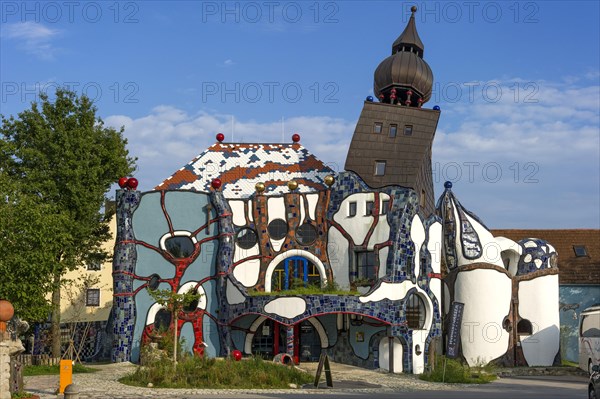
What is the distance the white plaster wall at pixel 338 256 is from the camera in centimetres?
3091

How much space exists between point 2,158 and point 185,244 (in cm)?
802

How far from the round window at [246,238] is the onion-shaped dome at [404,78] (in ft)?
31.7

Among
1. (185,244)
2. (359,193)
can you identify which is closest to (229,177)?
(185,244)

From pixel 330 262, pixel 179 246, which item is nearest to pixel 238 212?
pixel 179 246

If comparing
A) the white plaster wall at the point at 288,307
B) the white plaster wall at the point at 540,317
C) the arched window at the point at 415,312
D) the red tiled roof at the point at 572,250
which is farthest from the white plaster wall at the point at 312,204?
the red tiled roof at the point at 572,250

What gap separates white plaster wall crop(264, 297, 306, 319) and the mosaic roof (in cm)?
556

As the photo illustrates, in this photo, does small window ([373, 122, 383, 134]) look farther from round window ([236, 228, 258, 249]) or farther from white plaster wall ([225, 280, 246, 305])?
white plaster wall ([225, 280, 246, 305])

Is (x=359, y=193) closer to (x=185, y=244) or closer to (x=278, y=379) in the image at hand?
(x=185, y=244)

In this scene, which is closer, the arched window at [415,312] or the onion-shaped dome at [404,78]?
the arched window at [415,312]

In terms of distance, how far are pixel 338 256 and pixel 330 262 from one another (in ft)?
1.47

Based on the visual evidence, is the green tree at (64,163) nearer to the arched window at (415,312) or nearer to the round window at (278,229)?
the round window at (278,229)

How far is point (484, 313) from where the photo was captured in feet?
109

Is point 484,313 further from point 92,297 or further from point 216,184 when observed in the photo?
point 92,297

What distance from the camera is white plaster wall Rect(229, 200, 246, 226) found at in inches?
1259
